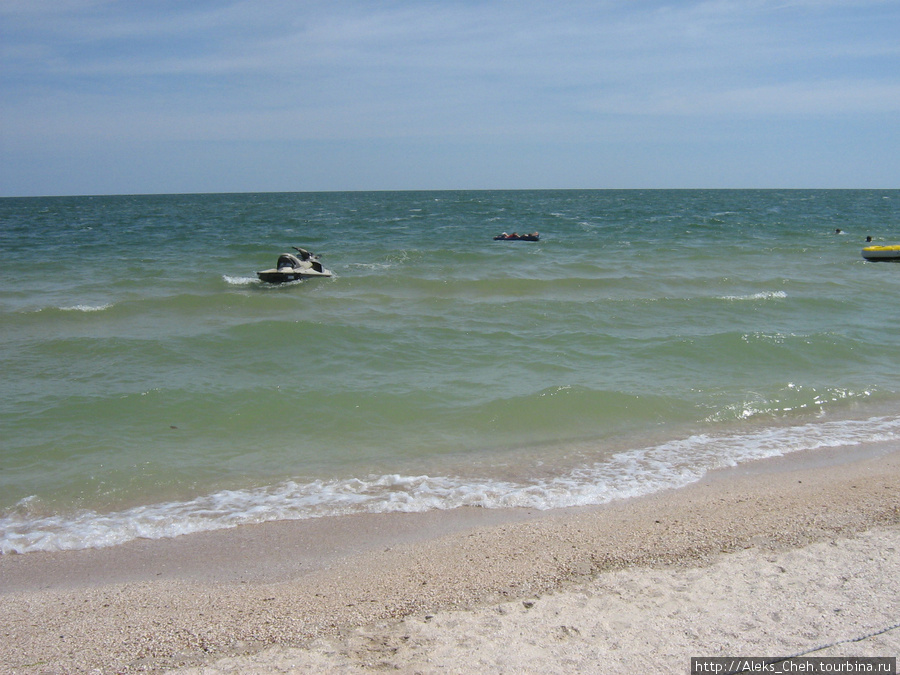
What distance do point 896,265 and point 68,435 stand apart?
23.2 meters

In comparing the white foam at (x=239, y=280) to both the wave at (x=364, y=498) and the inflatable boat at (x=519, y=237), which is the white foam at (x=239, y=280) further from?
the inflatable boat at (x=519, y=237)

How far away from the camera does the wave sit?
5.21 meters

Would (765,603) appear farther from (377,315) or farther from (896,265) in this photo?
(896,265)

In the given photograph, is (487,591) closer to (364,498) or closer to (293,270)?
(364,498)

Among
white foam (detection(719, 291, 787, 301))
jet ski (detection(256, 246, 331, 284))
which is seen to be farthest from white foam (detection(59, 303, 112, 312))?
white foam (detection(719, 291, 787, 301))

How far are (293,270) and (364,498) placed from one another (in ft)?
40.1

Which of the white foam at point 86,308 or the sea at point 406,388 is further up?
the white foam at point 86,308

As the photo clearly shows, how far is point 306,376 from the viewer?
9.22 m

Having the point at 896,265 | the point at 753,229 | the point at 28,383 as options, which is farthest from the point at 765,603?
the point at 753,229

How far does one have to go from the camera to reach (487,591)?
4.14 meters

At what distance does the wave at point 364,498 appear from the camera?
5215mm

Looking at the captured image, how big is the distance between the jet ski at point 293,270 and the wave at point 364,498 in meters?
11.6

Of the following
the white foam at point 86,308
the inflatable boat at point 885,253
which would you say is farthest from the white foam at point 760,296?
the white foam at point 86,308

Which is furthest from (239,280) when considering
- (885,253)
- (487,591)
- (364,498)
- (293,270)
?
(885,253)
